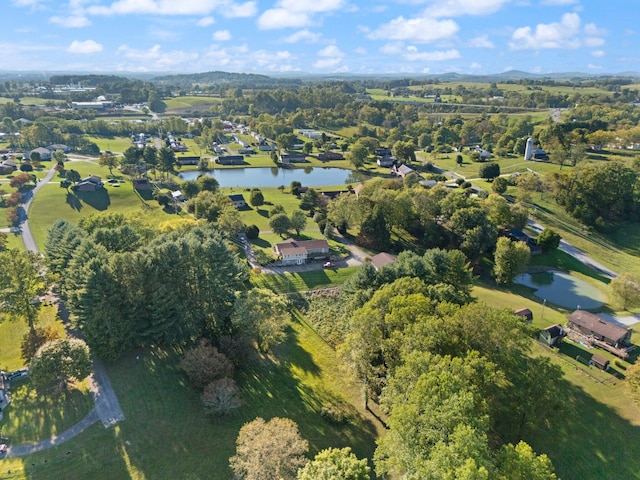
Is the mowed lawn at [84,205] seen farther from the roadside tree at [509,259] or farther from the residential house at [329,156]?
the residential house at [329,156]

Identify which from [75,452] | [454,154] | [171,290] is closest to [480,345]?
[171,290]

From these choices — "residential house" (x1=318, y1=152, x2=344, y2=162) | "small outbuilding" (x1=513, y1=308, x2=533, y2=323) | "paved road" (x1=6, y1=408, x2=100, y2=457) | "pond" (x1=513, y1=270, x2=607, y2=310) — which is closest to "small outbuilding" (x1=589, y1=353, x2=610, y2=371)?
"small outbuilding" (x1=513, y1=308, x2=533, y2=323)

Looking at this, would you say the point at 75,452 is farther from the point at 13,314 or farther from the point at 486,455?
the point at 486,455

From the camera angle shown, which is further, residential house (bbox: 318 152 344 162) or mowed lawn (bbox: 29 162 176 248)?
residential house (bbox: 318 152 344 162)

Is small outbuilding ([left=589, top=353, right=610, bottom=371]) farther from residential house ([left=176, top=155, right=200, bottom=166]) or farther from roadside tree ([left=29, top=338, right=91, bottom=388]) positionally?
residential house ([left=176, top=155, right=200, bottom=166])

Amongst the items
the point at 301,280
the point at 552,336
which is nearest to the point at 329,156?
the point at 301,280

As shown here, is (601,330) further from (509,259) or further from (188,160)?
(188,160)
